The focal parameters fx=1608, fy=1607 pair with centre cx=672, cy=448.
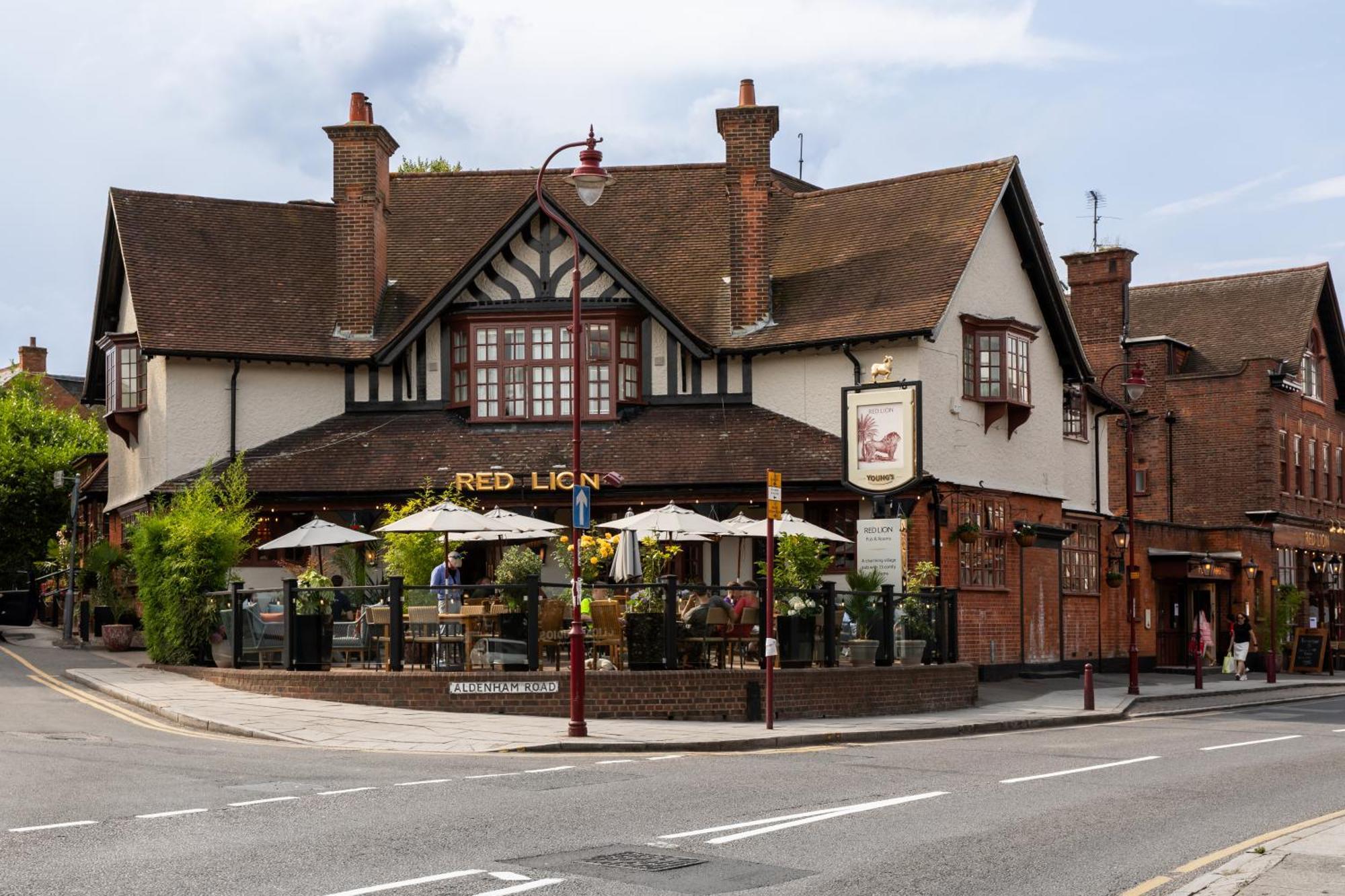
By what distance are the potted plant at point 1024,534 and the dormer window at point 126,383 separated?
17981 millimetres

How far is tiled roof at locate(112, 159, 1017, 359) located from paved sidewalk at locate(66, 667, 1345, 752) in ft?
26.4

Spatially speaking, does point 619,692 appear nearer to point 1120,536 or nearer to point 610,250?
point 610,250

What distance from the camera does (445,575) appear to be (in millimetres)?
24234

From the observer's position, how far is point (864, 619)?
80.4ft

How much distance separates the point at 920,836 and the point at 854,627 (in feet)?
42.8

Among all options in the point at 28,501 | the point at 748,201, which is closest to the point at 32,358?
the point at 28,501

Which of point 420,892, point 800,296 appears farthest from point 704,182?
point 420,892

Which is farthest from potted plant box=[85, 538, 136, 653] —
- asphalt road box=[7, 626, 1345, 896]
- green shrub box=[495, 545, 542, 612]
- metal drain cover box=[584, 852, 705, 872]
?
metal drain cover box=[584, 852, 705, 872]

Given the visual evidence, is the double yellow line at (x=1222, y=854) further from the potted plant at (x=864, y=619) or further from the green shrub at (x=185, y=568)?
the green shrub at (x=185, y=568)

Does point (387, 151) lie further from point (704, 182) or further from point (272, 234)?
point (704, 182)

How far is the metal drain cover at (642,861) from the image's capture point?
1002cm

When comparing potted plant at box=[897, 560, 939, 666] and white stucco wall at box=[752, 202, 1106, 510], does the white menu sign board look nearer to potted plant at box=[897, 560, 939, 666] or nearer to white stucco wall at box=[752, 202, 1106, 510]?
potted plant at box=[897, 560, 939, 666]

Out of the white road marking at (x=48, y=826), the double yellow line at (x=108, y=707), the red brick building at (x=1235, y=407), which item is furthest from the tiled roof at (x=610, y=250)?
the white road marking at (x=48, y=826)

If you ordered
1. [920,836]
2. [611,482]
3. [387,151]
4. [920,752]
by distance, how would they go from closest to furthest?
[920,836] → [920,752] → [611,482] → [387,151]
